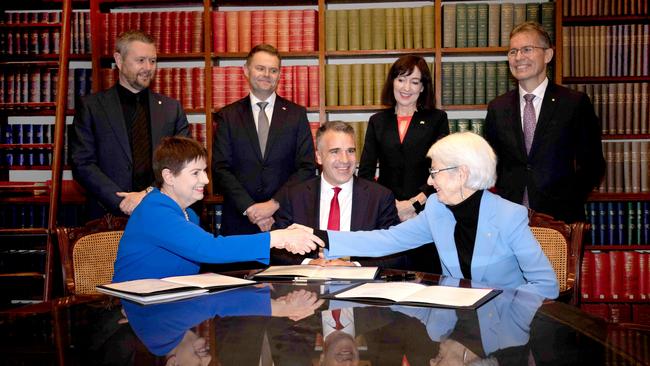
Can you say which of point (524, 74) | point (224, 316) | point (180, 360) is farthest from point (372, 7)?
point (180, 360)

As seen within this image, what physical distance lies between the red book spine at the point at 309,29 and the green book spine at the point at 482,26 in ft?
3.68

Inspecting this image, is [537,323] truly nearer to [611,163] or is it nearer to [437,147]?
[437,147]

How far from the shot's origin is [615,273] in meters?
4.39

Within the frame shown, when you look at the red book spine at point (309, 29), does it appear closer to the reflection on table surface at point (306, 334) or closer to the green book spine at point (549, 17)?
the green book spine at point (549, 17)

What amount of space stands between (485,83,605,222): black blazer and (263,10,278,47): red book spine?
187cm

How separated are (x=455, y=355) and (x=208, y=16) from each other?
12.3 ft

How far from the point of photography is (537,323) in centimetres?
139

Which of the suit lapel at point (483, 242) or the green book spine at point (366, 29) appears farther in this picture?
the green book spine at point (366, 29)

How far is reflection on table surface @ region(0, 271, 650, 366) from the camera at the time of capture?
1.13 m

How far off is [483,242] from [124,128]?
1.98 meters

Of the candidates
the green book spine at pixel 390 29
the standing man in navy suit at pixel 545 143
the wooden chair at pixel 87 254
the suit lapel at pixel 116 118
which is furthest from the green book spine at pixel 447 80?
the wooden chair at pixel 87 254

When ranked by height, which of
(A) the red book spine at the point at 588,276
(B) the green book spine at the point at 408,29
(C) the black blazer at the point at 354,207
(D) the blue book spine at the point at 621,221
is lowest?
(A) the red book spine at the point at 588,276

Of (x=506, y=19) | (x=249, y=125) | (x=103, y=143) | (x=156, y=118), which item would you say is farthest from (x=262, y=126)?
(x=506, y=19)

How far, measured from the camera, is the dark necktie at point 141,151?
128 inches
